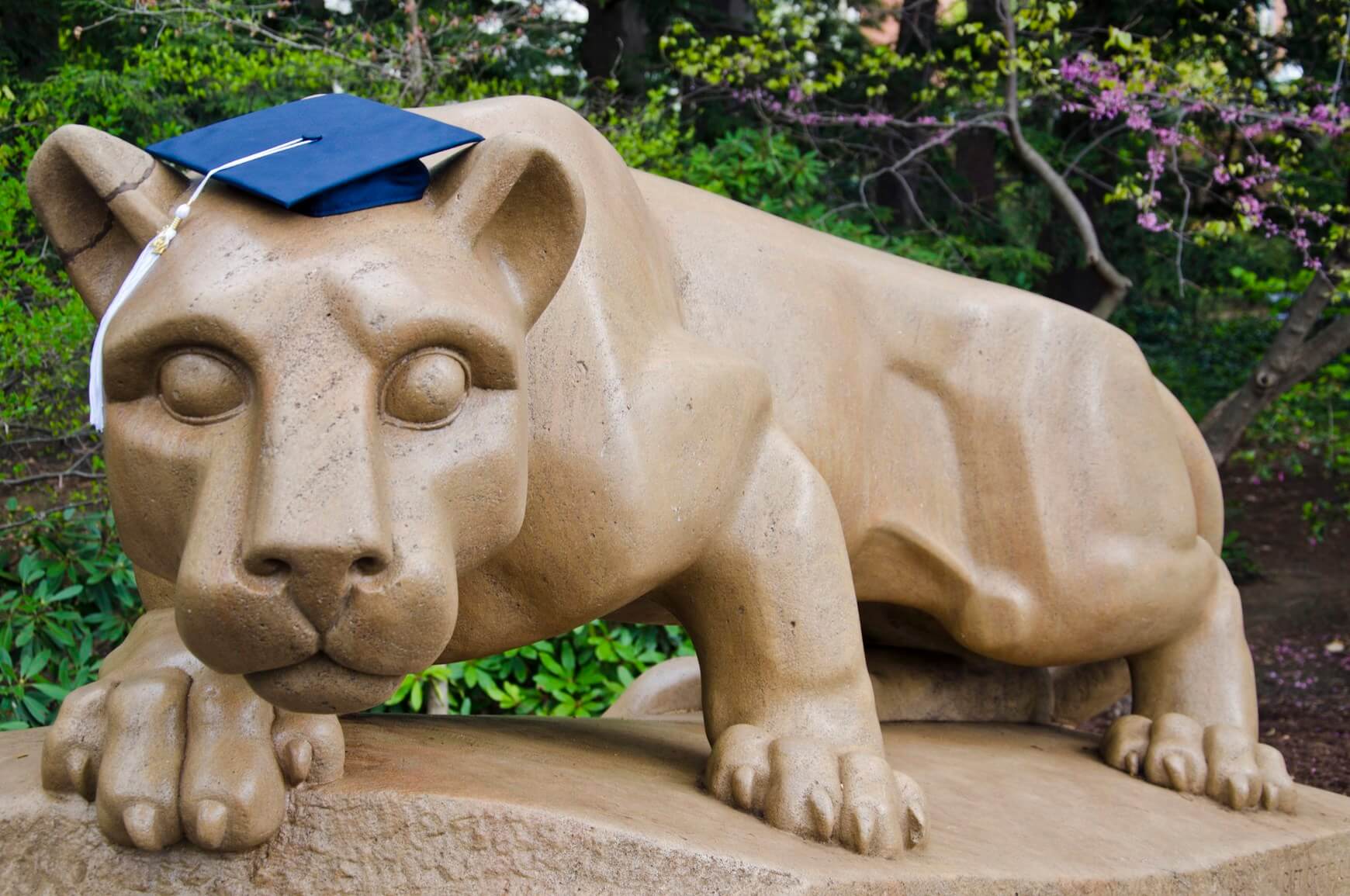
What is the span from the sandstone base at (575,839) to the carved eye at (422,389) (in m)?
0.62

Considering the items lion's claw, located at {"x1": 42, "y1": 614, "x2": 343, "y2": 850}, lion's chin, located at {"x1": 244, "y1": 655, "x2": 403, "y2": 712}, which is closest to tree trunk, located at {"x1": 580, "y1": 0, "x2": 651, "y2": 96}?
lion's claw, located at {"x1": 42, "y1": 614, "x2": 343, "y2": 850}

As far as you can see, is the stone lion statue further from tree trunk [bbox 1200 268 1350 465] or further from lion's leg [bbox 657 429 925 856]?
tree trunk [bbox 1200 268 1350 465]

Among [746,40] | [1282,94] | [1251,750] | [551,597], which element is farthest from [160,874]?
[1282,94]

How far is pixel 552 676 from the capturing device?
193 inches

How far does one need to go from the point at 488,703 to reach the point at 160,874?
2.94 m

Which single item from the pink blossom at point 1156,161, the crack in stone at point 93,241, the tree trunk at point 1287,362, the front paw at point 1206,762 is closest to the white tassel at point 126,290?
the crack in stone at point 93,241

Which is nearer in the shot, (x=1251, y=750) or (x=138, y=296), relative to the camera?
(x=138, y=296)

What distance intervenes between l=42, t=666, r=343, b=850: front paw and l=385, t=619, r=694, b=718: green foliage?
249 cm

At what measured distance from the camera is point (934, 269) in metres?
3.38

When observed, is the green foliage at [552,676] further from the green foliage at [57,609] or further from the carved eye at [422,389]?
the carved eye at [422,389]

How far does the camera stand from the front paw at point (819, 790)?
7.68 feet

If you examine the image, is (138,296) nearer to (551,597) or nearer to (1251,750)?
(551,597)

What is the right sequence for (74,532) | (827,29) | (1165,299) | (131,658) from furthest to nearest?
(1165,299), (827,29), (74,532), (131,658)

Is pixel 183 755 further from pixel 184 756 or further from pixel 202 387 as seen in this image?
pixel 202 387
